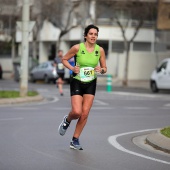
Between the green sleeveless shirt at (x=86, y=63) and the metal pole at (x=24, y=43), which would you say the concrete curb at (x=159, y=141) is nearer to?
the green sleeveless shirt at (x=86, y=63)

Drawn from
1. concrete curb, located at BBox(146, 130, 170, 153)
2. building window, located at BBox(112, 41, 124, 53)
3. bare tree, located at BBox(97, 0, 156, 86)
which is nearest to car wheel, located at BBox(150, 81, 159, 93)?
bare tree, located at BBox(97, 0, 156, 86)

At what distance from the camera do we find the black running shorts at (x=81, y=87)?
10.5 metres

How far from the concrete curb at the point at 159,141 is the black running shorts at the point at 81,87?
4.99 ft

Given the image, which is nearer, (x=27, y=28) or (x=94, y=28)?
(x=94, y=28)

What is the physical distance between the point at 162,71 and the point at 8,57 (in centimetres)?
3749

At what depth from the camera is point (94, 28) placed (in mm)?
10586

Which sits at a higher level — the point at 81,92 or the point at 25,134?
the point at 81,92

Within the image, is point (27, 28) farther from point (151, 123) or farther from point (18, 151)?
point (18, 151)

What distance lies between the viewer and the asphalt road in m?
9.16

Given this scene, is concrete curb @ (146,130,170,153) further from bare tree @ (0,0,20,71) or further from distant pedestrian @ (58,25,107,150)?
bare tree @ (0,0,20,71)

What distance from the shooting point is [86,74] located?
414 inches

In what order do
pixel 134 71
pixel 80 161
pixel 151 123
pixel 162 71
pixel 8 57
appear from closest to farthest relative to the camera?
pixel 80 161, pixel 151 123, pixel 162 71, pixel 134 71, pixel 8 57

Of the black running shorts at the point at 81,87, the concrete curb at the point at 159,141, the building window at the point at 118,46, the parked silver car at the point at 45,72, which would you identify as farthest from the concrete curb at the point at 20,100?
the building window at the point at 118,46

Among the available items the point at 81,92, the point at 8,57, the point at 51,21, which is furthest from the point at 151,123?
the point at 8,57
